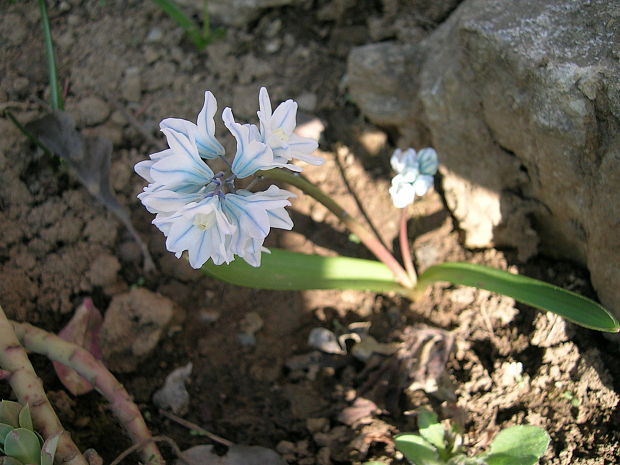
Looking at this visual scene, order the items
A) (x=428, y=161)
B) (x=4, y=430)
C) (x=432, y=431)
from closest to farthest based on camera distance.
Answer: (x=4, y=430) < (x=432, y=431) < (x=428, y=161)

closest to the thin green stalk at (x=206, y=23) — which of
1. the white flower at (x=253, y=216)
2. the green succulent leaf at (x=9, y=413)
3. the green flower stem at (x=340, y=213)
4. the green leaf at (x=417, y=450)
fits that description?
the green flower stem at (x=340, y=213)

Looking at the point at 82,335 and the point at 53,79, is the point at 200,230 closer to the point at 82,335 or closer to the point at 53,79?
the point at 82,335

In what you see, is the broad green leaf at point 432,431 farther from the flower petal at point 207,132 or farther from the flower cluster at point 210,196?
the flower petal at point 207,132

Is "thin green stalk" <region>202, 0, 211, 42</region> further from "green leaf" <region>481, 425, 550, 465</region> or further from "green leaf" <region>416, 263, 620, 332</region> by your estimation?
"green leaf" <region>481, 425, 550, 465</region>

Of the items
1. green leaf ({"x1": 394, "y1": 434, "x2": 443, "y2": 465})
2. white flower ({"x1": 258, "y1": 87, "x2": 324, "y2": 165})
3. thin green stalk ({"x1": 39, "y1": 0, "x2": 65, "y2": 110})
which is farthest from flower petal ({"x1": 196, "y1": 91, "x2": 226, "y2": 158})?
thin green stalk ({"x1": 39, "y1": 0, "x2": 65, "y2": 110})

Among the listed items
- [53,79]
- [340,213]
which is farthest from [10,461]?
[53,79]

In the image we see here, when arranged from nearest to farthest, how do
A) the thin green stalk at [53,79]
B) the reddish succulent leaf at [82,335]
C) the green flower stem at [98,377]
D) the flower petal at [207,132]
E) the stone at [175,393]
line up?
the flower petal at [207,132]
the green flower stem at [98,377]
the reddish succulent leaf at [82,335]
the stone at [175,393]
the thin green stalk at [53,79]

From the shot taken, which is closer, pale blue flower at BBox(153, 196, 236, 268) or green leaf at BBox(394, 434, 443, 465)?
pale blue flower at BBox(153, 196, 236, 268)
